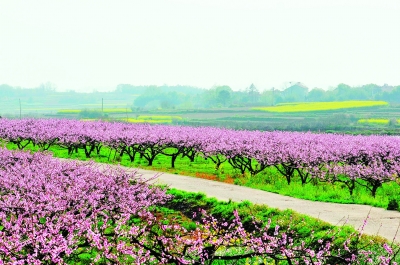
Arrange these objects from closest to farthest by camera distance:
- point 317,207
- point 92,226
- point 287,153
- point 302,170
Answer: point 92,226 < point 317,207 < point 287,153 < point 302,170

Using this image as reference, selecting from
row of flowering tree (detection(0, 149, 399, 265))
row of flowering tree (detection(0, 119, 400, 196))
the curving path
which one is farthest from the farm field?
row of flowering tree (detection(0, 149, 399, 265))

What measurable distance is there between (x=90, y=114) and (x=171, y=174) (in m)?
133

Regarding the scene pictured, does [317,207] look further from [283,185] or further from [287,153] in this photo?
[287,153]

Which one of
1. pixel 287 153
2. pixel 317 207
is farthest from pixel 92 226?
pixel 287 153

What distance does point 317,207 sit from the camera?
20.9 meters

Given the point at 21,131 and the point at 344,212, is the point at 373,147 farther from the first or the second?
the point at 21,131

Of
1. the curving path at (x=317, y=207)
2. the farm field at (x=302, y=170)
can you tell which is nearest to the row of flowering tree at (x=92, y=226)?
the curving path at (x=317, y=207)

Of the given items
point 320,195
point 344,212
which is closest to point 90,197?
point 344,212

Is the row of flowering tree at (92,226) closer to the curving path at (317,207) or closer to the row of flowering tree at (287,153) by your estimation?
the curving path at (317,207)

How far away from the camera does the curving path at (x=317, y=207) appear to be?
17.2 meters

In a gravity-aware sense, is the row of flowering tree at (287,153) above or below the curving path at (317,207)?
above

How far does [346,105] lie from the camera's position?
15788 centimetres

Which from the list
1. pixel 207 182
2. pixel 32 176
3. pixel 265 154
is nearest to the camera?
pixel 32 176

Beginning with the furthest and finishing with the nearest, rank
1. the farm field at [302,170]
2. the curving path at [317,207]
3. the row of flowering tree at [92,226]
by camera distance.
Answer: the farm field at [302,170] < the curving path at [317,207] < the row of flowering tree at [92,226]
